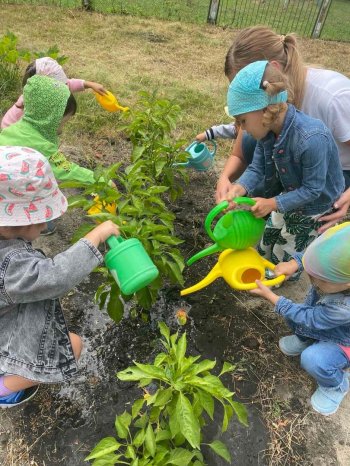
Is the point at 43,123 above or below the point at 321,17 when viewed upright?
above

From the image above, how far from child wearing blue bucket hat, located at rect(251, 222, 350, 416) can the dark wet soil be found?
18 cm

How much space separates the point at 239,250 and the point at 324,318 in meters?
0.53

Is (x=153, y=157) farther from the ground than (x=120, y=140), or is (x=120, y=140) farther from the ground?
(x=153, y=157)

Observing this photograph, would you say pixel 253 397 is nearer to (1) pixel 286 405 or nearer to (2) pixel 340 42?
(1) pixel 286 405

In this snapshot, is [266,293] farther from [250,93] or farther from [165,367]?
[250,93]

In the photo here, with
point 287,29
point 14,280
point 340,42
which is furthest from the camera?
point 287,29

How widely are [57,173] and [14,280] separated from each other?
3.57 ft

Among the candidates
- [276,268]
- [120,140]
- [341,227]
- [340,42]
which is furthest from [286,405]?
[340,42]

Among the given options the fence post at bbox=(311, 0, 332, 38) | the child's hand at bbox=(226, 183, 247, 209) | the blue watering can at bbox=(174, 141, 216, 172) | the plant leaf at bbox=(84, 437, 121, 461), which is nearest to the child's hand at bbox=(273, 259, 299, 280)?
the child's hand at bbox=(226, 183, 247, 209)

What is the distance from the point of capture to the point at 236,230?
193cm

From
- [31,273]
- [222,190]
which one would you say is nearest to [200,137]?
[222,190]

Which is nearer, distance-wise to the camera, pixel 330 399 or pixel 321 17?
pixel 330 399

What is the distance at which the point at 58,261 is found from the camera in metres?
1.42

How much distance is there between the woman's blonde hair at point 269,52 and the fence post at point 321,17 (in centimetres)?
720
